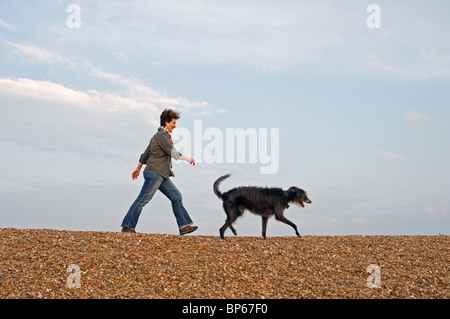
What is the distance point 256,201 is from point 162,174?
93.4 inches

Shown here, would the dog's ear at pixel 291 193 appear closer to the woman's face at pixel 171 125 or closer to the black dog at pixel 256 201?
the black dog at pixel 256 201

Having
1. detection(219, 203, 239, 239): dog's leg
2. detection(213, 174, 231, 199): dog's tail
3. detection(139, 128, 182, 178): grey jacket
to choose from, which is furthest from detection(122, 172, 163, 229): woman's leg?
detection(219, 203, 239, 239): dog's leg

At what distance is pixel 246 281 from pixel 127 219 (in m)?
3.83

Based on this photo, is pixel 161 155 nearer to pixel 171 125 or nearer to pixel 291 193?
pixel 171 125

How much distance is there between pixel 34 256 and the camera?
8.87 metres

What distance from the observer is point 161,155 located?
1035cm

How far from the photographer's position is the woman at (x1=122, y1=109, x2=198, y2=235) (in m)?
10.2

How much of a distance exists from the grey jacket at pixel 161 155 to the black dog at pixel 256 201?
4.28 ft

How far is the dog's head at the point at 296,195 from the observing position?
10312 millimetres

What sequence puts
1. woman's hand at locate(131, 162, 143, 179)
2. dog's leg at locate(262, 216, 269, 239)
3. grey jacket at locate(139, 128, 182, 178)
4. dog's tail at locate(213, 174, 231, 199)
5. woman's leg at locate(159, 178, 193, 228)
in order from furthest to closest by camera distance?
1. woman's hand at locate(131, 162, 143, 179)
2. woman's leg at locate(159, 178, 193, 228)
3. dog's leg at locate(262, 216, 269, 239)
4. grey jacket at locate(139, 128, 182, 178)
5. dog's tail at locate(213, 174, 231, 199)

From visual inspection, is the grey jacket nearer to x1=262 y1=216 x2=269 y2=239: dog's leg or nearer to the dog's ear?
x1=262 y1=216 x2=269 y2=239: dog's leg

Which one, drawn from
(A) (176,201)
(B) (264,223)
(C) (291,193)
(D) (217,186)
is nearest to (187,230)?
(A) (176,201)
